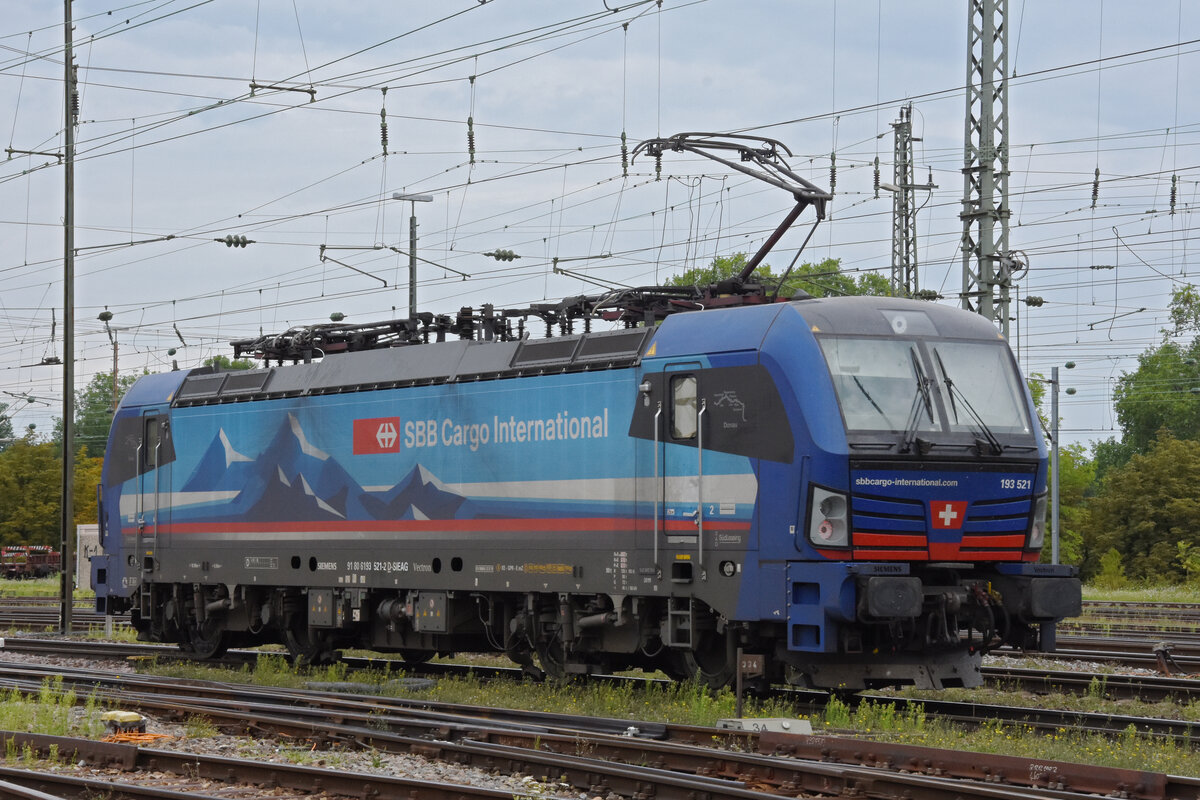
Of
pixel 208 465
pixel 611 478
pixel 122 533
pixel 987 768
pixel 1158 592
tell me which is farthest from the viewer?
pixel 1158 592

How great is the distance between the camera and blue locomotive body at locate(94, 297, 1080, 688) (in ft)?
45.7

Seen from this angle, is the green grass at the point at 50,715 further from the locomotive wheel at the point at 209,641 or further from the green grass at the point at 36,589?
the green grass at the point at 36,589

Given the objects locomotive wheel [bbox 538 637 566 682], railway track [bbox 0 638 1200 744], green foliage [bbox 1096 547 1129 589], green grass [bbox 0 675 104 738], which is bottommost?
green foliage [bbox 1096 547 1129 589]

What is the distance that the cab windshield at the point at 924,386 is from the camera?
1405 centimetres

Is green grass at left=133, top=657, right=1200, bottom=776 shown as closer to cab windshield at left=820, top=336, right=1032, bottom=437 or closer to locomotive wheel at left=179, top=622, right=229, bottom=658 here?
locomotive wheel at left=179, top=622, right=229, bottom=658

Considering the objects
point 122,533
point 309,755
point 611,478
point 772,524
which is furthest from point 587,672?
point 122,533

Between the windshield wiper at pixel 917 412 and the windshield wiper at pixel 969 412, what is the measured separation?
234 millimetres

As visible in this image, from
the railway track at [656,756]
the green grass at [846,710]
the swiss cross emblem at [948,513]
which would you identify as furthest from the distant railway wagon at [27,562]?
the swiss cross emblem at [948,513]

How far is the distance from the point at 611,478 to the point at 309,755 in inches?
184

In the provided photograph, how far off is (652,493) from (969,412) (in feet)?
10.6

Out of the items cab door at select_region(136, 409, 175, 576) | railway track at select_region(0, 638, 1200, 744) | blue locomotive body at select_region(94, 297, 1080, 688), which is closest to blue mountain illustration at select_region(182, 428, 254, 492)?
blue locomotive body at select_region(94, 297, 1080, 688)

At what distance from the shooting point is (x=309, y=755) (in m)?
12.5

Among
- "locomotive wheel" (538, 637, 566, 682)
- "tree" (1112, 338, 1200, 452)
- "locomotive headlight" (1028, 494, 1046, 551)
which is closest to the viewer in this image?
"locomotive headlight" (1028, 494, 1046, 551)

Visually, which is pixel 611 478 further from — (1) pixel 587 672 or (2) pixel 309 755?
(2) pixel 309 755
